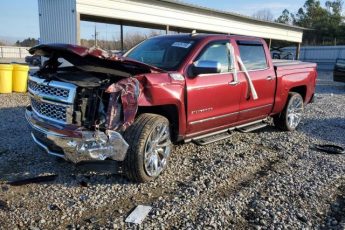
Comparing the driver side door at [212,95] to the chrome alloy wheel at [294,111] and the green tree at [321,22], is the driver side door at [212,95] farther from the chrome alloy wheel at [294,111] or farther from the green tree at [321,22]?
the green tree at [321,22]

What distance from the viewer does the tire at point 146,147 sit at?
4.04 meters

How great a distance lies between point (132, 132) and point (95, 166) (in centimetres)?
56

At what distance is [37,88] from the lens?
14.2 feet

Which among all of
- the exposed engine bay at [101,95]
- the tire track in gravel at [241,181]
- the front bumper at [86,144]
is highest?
the exposed engine bay at [101,95]

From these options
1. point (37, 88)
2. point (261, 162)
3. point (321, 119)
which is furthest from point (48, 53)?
point (321, 119)

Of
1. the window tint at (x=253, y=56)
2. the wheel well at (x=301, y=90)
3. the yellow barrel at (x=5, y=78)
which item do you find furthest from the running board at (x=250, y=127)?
the yellow barrel at (x=5, y=78)

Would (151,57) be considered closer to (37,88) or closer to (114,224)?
(37,88)

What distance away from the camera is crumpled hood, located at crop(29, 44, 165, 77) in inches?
155

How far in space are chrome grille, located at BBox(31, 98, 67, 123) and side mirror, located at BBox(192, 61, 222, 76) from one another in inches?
70.5

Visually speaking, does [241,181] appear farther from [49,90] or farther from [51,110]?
[49,90]

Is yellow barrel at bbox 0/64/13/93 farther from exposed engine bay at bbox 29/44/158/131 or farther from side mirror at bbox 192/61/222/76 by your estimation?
side mirror at bbox 192/61/222/76

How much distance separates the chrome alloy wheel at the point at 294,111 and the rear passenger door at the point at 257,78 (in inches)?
34.7

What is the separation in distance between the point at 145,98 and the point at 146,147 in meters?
0.58

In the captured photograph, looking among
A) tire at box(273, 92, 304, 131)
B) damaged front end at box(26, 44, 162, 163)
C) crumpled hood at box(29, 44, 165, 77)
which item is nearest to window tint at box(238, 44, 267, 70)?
tire at box(273, 92, 304, 131)
